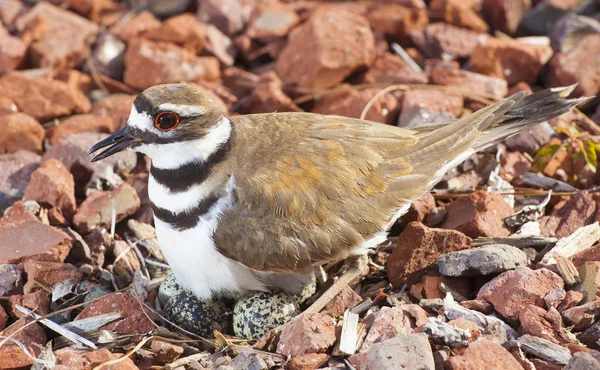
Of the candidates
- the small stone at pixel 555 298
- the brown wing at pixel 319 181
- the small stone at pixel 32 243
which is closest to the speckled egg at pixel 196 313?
the brown wing at pixel 319 181

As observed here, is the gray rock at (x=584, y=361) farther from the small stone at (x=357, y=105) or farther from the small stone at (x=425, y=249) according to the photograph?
the small stone at (x=357, y=105)

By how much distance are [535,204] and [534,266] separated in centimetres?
A: 73

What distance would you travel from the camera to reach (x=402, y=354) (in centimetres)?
337

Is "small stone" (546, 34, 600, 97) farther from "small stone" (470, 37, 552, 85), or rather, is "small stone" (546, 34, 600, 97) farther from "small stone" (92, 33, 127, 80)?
"small stone" (92, 33, 127, 80)

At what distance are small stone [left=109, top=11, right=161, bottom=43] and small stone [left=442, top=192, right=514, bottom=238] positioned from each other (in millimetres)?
3130

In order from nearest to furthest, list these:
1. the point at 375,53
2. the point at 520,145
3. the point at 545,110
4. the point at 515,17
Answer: the point at 545,110 < the point at 520,145 < the point at 375,53 < the point at 515,17

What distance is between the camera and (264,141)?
423 centimetres

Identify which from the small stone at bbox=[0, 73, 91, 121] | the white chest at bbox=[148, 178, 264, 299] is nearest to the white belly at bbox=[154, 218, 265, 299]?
the white chest at bbox=[148, 178, 264, 299]

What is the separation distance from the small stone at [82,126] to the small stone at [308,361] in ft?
8.92

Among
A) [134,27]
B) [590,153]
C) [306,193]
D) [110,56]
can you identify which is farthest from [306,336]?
[134,27]

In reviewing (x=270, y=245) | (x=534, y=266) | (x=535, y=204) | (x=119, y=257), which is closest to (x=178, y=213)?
(x=270, y=245)

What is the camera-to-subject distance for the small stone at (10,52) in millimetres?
6230

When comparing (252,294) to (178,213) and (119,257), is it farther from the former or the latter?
(119,257)

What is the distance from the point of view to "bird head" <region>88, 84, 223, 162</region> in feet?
12.9
